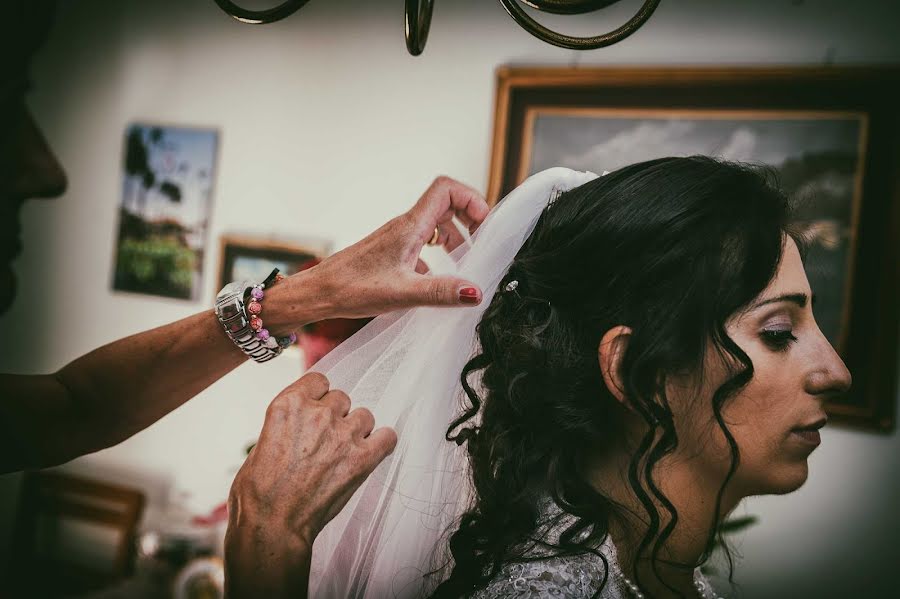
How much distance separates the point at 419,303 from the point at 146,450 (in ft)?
8.10

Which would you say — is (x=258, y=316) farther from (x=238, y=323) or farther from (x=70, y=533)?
(x=70, y=533)

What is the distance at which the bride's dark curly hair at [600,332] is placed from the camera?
98cm

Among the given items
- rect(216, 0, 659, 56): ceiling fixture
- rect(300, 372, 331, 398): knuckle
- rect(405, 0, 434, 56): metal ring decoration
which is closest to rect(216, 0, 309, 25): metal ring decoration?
rect(216, 0, 659, 56): ceiling fixture

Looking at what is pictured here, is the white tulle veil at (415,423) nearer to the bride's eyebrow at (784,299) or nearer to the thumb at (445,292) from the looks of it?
the thumb at (445,292)

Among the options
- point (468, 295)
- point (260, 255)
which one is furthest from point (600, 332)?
point (260, 255)

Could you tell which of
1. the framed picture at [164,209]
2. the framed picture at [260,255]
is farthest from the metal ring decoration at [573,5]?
the framed picture at [164,209]

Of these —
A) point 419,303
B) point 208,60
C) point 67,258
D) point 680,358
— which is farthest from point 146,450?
point 680,358

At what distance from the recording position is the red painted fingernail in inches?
37.5

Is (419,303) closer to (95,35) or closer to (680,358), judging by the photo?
(680,358)

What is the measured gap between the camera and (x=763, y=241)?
3.32 ft

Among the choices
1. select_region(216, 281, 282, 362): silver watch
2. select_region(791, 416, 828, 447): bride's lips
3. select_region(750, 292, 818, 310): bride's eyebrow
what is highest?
select_region(750, 292, 818, 310): bride's eyebrow

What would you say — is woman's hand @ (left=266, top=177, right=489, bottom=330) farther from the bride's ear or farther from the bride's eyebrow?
the bride's eyebrow

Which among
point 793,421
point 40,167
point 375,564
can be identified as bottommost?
point 375,564

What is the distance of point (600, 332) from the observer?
1.04 m
